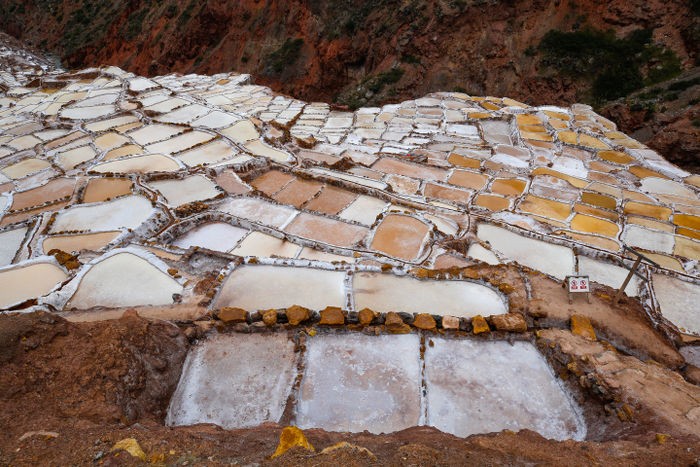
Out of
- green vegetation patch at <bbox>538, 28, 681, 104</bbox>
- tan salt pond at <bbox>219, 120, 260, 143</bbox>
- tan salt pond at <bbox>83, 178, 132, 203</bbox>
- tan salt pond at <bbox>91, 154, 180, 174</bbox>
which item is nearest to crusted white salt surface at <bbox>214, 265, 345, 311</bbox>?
tan salt pond at <bbox>83, 178, 132, 203</bbox>

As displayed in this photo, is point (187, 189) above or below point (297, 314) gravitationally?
below

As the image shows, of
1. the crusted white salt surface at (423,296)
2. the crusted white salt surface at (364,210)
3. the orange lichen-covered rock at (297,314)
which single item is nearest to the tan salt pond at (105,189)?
the crusted white salt surface at (364,210)

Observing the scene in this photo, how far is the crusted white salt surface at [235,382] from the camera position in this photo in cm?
320

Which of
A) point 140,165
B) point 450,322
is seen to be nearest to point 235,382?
A: point 450,322

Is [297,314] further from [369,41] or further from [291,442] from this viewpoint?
[369,41]

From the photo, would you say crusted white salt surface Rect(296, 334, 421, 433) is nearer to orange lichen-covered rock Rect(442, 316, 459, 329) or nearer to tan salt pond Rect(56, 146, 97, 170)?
orange lichen-covered rock Rect(442, 316, 459, 329)

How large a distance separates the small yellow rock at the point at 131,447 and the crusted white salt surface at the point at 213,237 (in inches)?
144

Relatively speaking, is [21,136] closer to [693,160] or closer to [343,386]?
[343,386]

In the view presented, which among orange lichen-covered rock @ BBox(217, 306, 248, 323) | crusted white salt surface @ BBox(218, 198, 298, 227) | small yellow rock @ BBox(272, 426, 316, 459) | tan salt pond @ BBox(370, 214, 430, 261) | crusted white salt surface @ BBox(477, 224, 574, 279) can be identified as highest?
small yellow rock @ BBox(272, 426, 316, 459)

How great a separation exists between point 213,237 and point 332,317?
2911 mm

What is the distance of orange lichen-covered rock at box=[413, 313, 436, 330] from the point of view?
389 centimetres

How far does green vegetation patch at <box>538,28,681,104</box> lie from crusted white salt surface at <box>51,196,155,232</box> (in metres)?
17.7

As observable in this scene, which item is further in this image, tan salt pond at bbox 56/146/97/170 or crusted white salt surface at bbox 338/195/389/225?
tan salt pond at bbox 56/146/97/170

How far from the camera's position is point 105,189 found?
23.1ft
